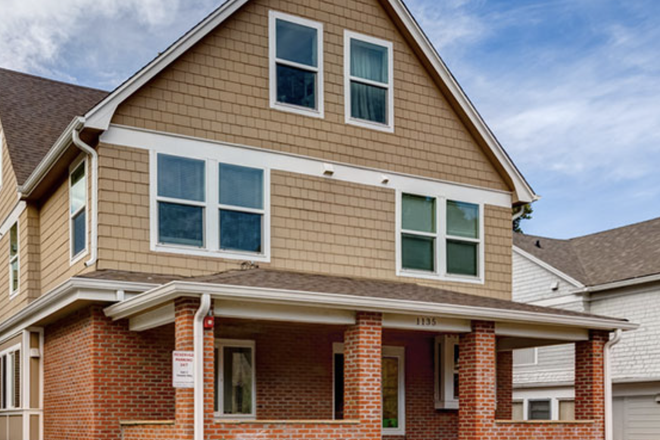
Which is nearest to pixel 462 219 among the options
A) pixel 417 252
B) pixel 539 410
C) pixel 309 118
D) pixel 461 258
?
pixel 461 258

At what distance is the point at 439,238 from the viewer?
57.9ft

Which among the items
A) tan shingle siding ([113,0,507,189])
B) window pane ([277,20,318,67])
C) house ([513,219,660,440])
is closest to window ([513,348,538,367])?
house ([513,219,660,440])

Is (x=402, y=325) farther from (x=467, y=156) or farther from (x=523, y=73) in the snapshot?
(x=523, y=73)

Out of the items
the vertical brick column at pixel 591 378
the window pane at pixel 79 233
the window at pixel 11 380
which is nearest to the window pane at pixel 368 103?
the window pane at pixel 79 233

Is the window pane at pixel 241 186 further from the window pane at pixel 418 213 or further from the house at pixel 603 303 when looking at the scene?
the house at pixel 603 303

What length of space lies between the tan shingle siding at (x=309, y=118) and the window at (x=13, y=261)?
5831 millimetres

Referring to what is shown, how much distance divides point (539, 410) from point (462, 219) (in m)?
10.0

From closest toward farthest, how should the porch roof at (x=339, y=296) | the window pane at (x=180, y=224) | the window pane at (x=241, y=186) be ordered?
the porch roof at (x=339, y=296)
the window pane at (x=180, y=224)
the window pane at (x=241, y=186)

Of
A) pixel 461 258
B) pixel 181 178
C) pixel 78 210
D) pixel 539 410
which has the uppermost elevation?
pixel 181 178

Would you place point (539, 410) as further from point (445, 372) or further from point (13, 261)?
point (13, 261)

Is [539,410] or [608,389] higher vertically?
[608,389]

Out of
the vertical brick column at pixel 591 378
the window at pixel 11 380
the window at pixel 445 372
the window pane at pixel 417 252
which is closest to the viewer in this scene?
the vertical brick column at pixel 591 378

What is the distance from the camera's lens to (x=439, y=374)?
58.7 ft

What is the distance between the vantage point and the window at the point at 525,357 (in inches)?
1036
